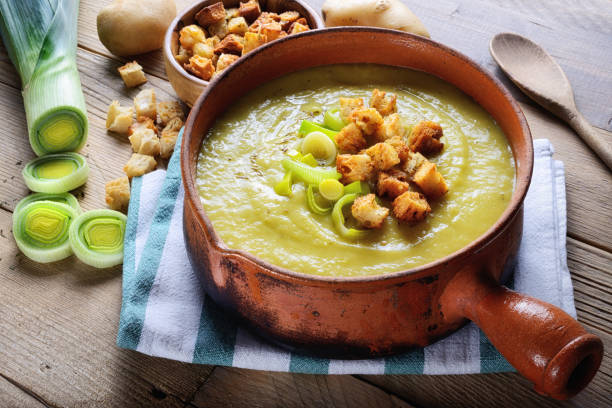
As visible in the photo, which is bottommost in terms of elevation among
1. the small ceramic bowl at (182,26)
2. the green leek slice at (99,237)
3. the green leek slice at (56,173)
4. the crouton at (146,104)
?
the green leek slice at (56,173)

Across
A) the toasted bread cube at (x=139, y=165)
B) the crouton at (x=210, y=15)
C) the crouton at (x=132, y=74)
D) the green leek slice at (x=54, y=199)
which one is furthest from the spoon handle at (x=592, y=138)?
the green leek slice at (x=54, y=199)

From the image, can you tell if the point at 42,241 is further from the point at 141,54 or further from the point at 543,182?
the point at 543,182

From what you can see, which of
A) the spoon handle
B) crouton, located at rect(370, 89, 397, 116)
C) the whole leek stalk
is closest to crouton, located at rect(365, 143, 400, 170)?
crouton, located at rect(370, 89, 397, 116)

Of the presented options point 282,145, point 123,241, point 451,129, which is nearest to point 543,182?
point 451,129

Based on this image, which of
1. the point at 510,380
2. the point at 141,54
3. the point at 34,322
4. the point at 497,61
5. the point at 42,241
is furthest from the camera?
the point at 141,54

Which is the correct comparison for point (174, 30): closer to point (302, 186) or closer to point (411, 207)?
point (302, 186)

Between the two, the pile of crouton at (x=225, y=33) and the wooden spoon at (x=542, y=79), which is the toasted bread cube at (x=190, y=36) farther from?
the wooden spoon at (x=542, y=79)
